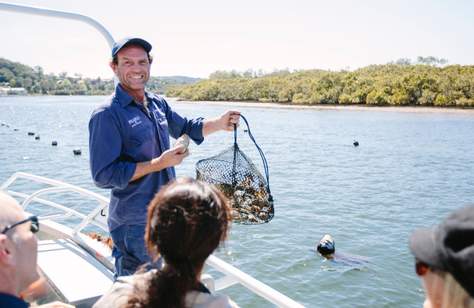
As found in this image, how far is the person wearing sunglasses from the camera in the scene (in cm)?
144

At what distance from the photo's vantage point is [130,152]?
2.75 metres

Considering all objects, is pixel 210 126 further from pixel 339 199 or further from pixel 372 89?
pixel 372 89

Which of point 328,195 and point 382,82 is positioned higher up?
point 382,82

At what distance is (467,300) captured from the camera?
46.0 inches

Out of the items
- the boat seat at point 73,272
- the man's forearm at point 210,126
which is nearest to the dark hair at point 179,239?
the man's forearm at point 210,126

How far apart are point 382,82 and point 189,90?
62.1 m

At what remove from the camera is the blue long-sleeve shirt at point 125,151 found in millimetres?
2625

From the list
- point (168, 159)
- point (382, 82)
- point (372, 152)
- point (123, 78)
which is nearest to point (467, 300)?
point (168, 159)

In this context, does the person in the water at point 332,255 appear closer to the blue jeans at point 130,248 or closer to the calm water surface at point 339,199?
Answer: the calm water surface at point 339,199

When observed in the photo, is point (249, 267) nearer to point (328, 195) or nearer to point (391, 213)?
point (391, 213)

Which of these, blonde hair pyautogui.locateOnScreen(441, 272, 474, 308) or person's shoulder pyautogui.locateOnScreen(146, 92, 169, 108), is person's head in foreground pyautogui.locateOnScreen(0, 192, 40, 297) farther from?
person's shoulder pyautogui.locateOnScreen(146, 92, 169, 108)

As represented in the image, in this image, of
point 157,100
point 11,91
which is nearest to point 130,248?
point 157,100

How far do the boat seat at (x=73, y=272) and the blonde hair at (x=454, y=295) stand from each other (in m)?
2.69

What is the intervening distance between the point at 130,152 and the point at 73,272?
1.50 meters
